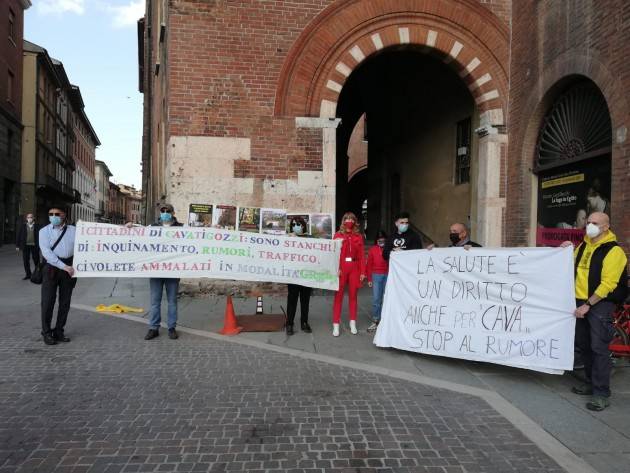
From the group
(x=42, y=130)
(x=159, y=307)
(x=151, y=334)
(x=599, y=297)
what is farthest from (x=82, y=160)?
(x=599, y=297)

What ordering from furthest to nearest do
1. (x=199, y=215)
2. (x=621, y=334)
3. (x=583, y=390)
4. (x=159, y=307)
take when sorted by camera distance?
(x=199, y=215)
(x=159, y=307)
(x=621, y=334)
(x=583, y=390)

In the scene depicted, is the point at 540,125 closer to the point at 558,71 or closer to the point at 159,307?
the point at 558,71

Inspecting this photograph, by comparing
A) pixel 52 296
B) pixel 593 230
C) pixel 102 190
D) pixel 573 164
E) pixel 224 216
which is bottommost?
A: pixel 52 296

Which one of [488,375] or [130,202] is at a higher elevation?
[130,202]

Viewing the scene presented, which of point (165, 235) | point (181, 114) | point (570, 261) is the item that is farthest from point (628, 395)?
point (181, 114)

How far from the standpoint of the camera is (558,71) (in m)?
8.32

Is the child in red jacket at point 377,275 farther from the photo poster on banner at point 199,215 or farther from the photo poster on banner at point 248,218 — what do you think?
the photo poster on banner at point 199,215

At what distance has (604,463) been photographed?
3354 millimetres

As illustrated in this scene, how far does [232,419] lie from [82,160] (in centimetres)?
6955

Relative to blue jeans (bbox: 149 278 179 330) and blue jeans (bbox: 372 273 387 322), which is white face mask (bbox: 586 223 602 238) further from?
blue jeans (bbox: 149 278 179 330)

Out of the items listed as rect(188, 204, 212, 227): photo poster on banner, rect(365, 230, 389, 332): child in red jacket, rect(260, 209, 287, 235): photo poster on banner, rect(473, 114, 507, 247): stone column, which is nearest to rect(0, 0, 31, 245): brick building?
rect(188, 204, 212, 227): photo poster on banner

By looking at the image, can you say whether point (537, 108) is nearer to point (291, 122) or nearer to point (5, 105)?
point (291, 122)

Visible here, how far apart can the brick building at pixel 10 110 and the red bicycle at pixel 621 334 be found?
2964 cm

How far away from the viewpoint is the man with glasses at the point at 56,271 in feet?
20.7
